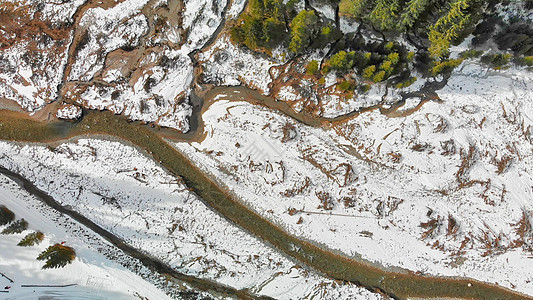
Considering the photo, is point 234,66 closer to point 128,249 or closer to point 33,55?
point 33,55

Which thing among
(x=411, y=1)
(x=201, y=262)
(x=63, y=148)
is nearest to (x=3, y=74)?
(x=63, y=148)

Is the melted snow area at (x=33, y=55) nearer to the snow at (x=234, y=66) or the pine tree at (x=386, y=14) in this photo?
the snow at (x=234, y=66)

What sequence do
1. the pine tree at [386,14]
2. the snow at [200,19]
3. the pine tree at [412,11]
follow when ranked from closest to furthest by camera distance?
the pine tree at [412,11], the pine tree at [386,14], the snow at [200,19]

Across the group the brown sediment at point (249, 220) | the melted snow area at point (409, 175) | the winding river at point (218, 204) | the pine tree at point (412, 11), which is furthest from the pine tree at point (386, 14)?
the brown sediment at point (249, 220)

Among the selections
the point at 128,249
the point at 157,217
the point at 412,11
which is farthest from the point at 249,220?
the point at 412,11

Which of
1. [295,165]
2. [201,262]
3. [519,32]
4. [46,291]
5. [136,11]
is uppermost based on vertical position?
[136,11]

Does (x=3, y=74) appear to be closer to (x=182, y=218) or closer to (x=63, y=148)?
(x=63, y=148)

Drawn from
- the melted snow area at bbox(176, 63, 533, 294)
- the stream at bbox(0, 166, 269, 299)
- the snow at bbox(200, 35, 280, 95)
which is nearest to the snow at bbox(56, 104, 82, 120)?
the stream at bbox(0, 166, 269, 299)
